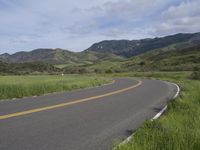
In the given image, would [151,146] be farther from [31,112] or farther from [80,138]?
[31,112]

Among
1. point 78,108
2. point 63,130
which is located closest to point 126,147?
point 63,130

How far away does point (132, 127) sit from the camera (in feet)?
33.6

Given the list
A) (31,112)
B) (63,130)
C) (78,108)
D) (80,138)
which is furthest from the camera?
(78,108)

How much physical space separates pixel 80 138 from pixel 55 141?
0.68m

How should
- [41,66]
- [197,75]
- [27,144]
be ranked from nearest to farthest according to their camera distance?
[27,144] < [197,75] < [41,66]

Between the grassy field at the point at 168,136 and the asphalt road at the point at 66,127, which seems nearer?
the grassy field at the point at 168,136

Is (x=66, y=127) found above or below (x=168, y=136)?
below

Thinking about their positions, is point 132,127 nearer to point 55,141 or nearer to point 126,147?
point 55,141

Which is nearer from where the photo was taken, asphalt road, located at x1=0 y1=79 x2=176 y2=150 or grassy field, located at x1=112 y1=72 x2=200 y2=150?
grassy field, located at x1=112 y1=72 x2=200 y2=150

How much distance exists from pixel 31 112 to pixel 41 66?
137729mm

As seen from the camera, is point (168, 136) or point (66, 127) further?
point (66, 127)

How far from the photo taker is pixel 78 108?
13.8m

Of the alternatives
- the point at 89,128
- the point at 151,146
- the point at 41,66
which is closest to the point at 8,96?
the point at 89,128

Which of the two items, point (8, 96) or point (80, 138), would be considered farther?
point (8, 96)
